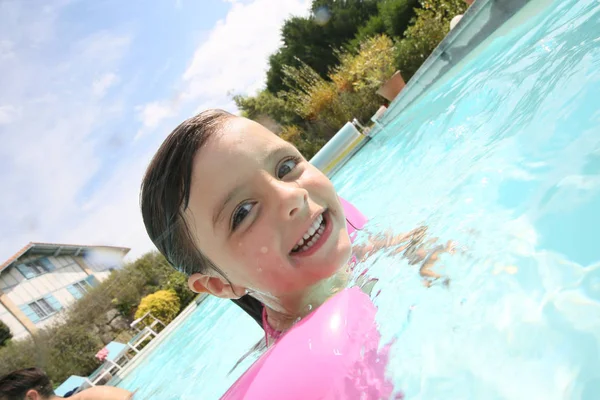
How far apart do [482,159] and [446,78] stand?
221 inches

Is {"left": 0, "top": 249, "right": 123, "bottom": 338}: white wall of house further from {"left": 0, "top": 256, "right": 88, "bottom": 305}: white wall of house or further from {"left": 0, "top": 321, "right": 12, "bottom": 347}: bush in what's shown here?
{"left": 0, "top": 321, "right": 12, "bottom": 347}: bush

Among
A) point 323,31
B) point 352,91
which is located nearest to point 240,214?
point 352,91

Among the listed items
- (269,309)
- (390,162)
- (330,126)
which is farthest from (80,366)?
(269,309)

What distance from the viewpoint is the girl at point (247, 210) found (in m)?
1.89

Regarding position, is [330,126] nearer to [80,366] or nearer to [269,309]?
[269,309]

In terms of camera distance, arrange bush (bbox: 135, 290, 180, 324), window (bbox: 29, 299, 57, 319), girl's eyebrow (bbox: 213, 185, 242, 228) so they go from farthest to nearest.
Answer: window (bbox: 29, 299, 57, 319) < bush (bbox: 135, 290, 180, 324) < girl's eyebrow (bbox: 213, 185, 242, 228)

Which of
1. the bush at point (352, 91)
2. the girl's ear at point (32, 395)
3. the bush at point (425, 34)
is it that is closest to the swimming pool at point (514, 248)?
the girl's ear at point (32, 395)

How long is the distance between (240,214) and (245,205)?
51 mm

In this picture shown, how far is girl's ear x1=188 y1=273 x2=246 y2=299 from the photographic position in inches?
88.5

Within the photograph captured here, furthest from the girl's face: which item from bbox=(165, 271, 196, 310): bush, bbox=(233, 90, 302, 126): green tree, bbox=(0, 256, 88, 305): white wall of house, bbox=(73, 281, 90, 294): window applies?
bbox=(73, 281, 90, 294): window

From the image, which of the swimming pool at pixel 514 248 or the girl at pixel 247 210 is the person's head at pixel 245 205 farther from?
the swimming pool at pixel 514 248

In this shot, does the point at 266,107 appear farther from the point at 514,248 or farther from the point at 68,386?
the point at 514,248

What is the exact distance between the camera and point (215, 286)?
229 centimetres

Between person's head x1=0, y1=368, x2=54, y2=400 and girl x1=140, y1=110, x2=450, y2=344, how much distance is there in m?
3.98
